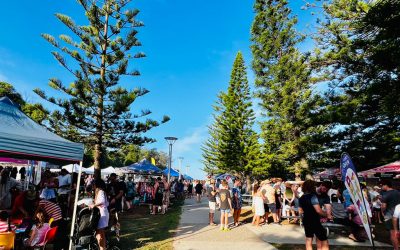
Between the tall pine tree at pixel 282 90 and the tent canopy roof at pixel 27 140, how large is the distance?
1547 cm

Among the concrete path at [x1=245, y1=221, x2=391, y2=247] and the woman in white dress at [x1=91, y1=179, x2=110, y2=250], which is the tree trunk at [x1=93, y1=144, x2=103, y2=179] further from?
the woman in white dress at [x1=91, y1=179, x2=110, y2=250]

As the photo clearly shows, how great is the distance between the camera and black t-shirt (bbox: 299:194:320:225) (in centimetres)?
504

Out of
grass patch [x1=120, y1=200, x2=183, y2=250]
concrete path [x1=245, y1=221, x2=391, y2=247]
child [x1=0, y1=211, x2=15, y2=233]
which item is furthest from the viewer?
concrete path [x1=245, y1=221, x2=391, y2=247]

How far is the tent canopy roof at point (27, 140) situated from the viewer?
5137mm

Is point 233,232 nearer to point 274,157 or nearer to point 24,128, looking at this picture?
point 24,128

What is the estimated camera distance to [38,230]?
5078 millimetres

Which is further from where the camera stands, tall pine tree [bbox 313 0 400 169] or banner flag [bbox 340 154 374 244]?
tall pine tree [bbox 313 0 400 169]

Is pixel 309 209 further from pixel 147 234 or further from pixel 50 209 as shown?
pixel 147 234

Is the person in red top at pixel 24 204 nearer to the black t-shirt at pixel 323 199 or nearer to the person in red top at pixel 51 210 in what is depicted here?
the person in red top at pixel 51 210

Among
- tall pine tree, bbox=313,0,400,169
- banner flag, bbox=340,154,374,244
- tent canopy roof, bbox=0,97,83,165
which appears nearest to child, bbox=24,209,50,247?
tent canopy roof, bbox=0,97,83,165

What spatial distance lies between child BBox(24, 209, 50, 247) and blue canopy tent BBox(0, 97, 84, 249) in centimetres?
47

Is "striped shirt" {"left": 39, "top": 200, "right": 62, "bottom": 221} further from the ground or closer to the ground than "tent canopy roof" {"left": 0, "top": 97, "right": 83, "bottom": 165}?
closer to the ground

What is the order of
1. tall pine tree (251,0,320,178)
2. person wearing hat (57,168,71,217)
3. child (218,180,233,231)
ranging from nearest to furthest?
person wearing hat (57,168,71,217) < child (218,180,233,231) < tall pine tree (251,0,320,178)

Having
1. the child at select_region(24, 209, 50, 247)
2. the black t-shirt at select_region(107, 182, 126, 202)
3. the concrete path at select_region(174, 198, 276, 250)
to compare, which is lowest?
the concrete path at select_region(174, 198, 276, 250)
